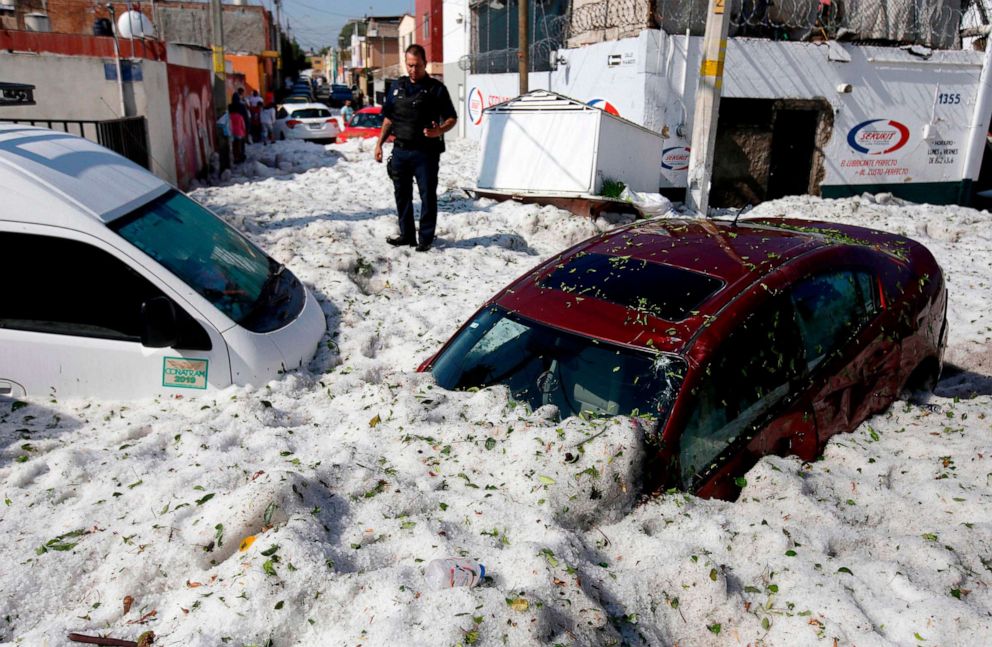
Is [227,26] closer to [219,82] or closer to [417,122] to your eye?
[219,82]

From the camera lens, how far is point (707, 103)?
472 inches

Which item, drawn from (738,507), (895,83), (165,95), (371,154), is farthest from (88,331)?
(895,83)

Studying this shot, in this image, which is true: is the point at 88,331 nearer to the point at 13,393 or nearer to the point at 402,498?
the point at 13,393

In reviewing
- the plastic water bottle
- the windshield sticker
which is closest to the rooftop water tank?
the windshield sticker

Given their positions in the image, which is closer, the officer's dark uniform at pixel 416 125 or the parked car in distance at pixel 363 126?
the officer's dark uniform at pixel 416 125

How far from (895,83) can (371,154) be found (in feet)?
38.6

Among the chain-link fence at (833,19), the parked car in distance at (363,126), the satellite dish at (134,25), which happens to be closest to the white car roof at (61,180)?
the satellite dish at (134,25)

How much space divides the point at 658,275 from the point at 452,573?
1.96m

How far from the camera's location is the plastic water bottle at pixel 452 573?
2.53 metres

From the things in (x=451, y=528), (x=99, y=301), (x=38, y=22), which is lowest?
(x=451, y=528)

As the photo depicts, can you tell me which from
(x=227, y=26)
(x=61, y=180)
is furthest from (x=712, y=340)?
(x=227, y=26)

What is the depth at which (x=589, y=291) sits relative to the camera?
381 cm

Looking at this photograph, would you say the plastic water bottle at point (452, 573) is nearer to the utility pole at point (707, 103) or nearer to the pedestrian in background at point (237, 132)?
the utility pole at point (707, 103)

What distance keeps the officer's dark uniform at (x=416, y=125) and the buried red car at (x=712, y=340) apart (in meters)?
3.79
